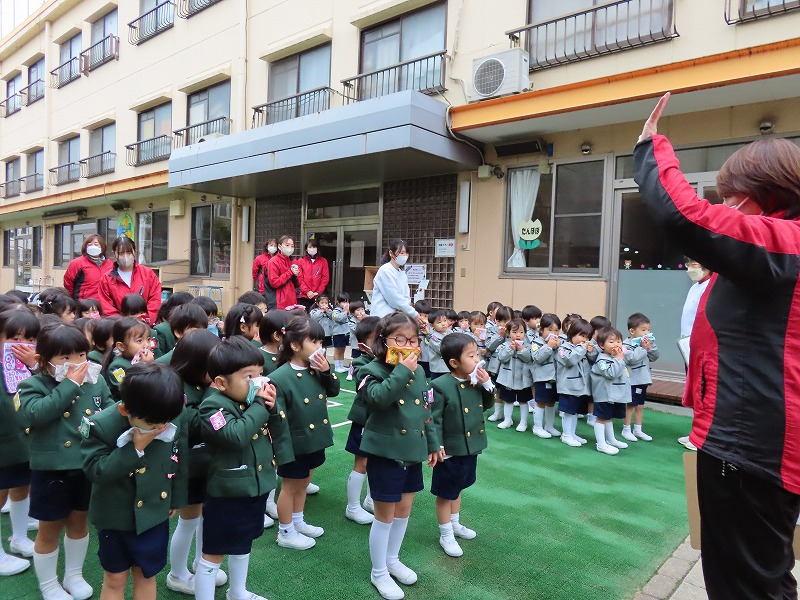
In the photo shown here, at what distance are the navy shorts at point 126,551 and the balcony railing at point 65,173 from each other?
60.4 feet

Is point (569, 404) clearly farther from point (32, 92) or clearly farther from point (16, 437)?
point (32, 92)

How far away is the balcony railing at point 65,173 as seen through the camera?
1742cm

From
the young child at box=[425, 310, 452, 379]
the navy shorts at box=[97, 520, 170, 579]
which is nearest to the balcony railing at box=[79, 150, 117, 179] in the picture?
the young child at box=[425, 310, 452, 379]

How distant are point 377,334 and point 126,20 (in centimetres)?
1653

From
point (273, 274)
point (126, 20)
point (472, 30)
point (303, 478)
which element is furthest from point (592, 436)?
point (126, 20)

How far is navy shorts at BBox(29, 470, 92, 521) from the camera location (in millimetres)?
2311

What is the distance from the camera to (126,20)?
1510 centimetres

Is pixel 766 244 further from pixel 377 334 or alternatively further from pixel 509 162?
pixel 509 162

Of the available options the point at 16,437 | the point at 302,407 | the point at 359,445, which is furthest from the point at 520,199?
the point at 16,437

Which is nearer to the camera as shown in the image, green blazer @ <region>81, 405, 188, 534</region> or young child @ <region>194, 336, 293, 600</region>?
green blazer @ <region>81, 405, 188, 534</region>

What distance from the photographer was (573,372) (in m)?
5.15

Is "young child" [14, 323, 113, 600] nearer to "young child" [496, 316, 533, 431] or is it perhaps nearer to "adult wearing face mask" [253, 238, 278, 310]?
"young child" [496, 316, 533, 431]

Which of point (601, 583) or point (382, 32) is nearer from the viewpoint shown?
point (601, 583)

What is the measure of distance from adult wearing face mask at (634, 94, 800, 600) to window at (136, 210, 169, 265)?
14620 millimetres
